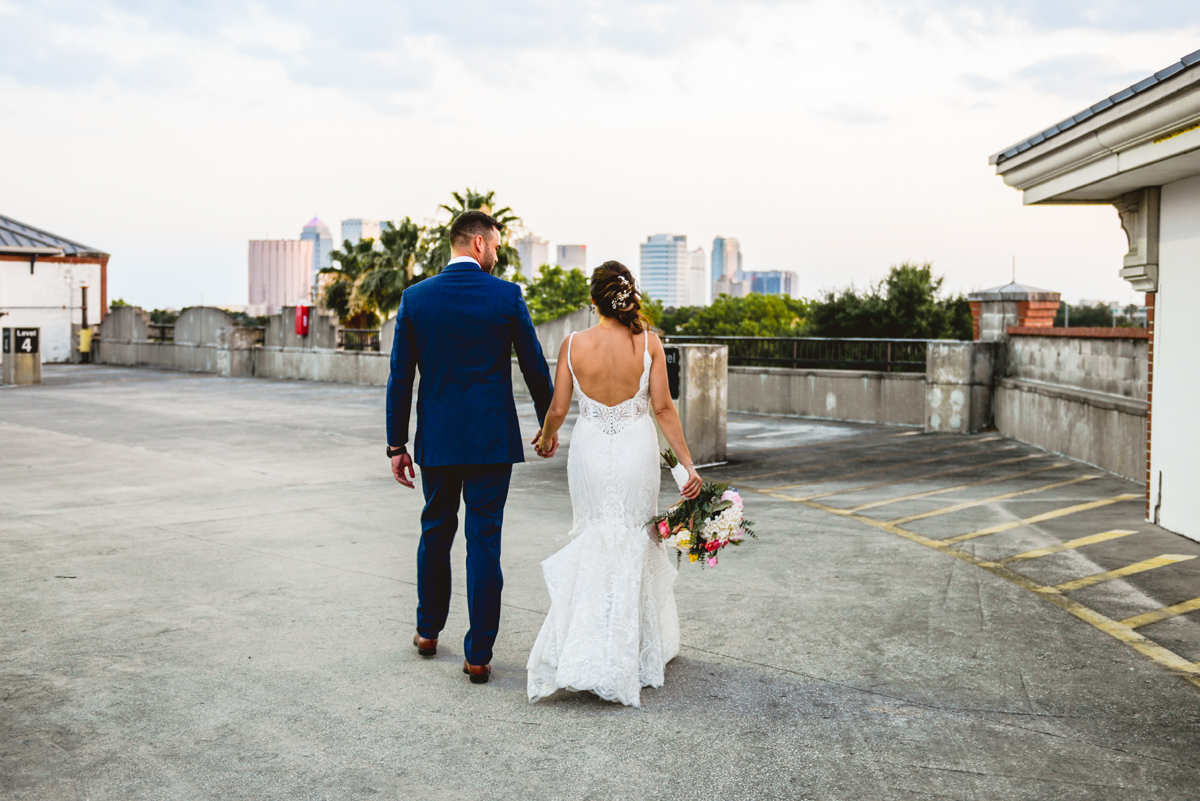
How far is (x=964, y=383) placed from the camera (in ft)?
52.2

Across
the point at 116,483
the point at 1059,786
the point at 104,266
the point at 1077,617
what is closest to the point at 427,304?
the point at 1059,786

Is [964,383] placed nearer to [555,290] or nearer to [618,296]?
[618,296]

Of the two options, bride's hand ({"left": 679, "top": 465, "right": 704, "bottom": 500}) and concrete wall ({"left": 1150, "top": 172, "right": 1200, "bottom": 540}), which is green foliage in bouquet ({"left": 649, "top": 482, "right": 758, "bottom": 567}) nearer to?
bride's hand ({"left": 679, "top": 465, "right": 704, "bottom": 500})

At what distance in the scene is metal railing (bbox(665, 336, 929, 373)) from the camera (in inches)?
691

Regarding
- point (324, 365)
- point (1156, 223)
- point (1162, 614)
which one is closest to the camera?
point (1162, 614)

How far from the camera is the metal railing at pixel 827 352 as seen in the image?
17.6 metres

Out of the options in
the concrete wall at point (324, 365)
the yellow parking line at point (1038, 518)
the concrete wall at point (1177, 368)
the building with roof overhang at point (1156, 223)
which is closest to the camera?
the building with roof overhang at point (1156, 223)

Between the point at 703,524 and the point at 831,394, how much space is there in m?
14.4

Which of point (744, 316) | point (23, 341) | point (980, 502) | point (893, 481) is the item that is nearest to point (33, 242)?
point (23, 341)

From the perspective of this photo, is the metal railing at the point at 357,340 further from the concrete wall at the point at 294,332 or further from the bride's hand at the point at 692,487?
the bride's hand at the point at 692,487

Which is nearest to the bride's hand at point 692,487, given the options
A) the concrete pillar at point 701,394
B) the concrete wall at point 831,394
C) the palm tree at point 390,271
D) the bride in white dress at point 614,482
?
the bride in white dress at point 614,482

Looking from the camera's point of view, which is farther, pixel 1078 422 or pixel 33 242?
pixel 33 242

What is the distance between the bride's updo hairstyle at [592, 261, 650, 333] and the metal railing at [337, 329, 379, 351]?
23.8 metres

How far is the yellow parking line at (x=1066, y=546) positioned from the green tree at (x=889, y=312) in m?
23.0
